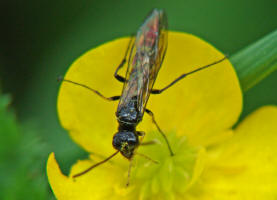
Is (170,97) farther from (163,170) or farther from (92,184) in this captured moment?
(92,184)

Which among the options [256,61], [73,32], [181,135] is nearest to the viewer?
[256,61]

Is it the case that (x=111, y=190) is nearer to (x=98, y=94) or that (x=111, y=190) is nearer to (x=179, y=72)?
(x=98, y=94)

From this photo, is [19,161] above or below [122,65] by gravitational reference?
below

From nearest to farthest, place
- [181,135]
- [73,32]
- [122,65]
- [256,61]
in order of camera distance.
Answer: [256,61], [122,65], [181,135], [73,32]

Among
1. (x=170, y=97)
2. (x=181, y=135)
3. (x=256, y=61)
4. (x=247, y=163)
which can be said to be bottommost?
(x=247, y=163)

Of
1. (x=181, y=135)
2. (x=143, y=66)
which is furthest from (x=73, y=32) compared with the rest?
(x=181, y=135)

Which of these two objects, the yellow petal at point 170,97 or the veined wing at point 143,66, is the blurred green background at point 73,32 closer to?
the yellow petal at point 170,97

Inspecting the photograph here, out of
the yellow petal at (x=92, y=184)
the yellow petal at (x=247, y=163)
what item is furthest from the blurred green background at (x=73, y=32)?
the yellow petal at (x=92, y=184)

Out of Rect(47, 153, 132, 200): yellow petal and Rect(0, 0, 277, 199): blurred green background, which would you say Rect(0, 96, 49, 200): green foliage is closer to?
Rect(47, 153, 132, 200): yellow petal
